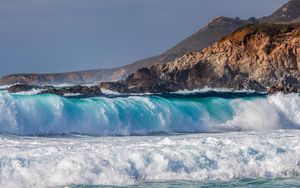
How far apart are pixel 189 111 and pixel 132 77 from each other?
2432 inches

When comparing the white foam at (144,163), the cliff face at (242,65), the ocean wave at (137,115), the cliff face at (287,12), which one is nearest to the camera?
the white foam at (144,163)

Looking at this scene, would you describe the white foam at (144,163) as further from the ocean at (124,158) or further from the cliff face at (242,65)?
the cliff face at (242,65)

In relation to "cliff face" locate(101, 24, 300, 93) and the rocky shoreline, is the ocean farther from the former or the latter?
"cliff face" locate(101, 24, 300, 93)

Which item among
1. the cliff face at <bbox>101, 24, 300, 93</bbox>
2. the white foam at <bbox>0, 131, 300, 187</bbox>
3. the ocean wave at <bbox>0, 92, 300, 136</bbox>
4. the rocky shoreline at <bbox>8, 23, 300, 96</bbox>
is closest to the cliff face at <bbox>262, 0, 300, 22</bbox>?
the cliff face at <bbox>101, 24, 300, 93</bbox>

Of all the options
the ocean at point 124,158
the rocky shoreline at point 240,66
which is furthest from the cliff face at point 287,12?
the ocean at point 124,158

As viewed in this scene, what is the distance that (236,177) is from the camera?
1658 cm

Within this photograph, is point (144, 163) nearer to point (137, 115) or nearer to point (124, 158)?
point (124, 158)

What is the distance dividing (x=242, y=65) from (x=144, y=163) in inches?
2640

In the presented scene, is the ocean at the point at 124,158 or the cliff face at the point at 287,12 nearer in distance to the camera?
the ocean at the point at 124,158

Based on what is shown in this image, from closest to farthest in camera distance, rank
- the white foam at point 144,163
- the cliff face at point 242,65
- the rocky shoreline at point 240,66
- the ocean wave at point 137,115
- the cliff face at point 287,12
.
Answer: the white foam at point 144,163 < the ocean wave at point 137,115 < the rocky shoreline at point 240,66 < the cliff face at point 242,65 < the cliff face at point 287,12

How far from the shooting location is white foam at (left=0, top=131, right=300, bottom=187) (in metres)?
15.8

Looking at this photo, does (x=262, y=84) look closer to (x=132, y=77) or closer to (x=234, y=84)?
(x=234, y=84)

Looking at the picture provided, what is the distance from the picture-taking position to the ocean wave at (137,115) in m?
27.3

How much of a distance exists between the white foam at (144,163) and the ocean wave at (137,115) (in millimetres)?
8385
